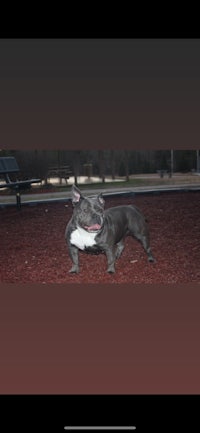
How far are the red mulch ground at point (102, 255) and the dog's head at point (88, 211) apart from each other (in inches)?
3.5

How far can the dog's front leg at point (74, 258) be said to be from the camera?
2.47m

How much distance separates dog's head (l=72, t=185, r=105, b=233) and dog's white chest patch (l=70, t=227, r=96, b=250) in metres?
0.02

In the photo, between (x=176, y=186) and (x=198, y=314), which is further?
(x=176, y=186)

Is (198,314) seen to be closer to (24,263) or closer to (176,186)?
(176,186)

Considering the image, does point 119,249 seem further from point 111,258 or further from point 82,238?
point 82,238

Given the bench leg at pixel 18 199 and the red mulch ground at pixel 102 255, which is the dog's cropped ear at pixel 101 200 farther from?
the bench leg at pixel 18 199

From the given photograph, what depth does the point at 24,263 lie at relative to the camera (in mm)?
2486

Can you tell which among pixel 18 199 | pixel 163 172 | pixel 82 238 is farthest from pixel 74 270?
pixel 163 172

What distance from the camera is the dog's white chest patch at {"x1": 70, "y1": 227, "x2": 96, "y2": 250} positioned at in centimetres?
243

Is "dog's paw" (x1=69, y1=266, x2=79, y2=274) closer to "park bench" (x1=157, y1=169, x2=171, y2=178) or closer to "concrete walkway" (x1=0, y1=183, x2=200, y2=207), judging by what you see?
"concrete walkway" (x1=0, y1=183, x2=200, y2=207)

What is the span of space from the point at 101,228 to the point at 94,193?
19cm
